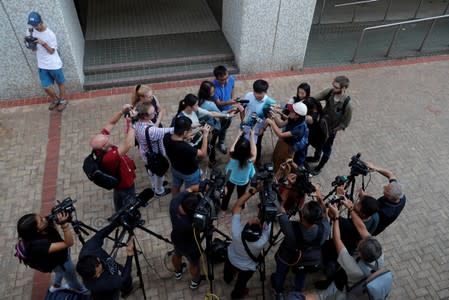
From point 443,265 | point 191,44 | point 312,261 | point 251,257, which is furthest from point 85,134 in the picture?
point 443,265

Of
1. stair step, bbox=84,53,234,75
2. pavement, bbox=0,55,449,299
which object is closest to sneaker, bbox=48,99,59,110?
pavement, bbox=0,55,449,299

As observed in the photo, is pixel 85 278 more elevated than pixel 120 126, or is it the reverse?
pixel 85 278

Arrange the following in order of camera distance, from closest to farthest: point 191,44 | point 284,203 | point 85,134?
point 284,203
point 85,134
point 191,44

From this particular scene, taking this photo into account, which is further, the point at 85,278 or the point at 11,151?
the point at 11,151

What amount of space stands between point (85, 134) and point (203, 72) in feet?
9.60

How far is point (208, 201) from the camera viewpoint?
3244mm

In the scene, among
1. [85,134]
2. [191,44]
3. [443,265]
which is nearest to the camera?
[443,265]

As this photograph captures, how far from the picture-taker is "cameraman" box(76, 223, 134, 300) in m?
2.82

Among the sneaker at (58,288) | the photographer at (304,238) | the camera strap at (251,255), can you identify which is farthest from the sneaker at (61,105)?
the photographer at (304,238)

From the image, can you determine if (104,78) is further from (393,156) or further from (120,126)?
(393,156)

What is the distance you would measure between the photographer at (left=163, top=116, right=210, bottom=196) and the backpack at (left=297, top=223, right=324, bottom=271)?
5.10 ft

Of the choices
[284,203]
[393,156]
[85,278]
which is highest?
[85,278]

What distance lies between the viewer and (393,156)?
623cm

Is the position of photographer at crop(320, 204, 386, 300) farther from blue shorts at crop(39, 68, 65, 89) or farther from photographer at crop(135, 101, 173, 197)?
blue shorts at crop(39, 68, 65, 89)
